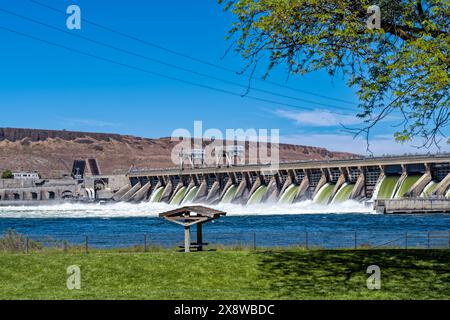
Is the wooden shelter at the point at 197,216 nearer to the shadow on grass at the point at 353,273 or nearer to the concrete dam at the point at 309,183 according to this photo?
the shadow on grass at the point at 353,273

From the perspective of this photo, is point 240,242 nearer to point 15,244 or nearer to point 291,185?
point 15,244

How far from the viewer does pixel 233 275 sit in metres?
20.8

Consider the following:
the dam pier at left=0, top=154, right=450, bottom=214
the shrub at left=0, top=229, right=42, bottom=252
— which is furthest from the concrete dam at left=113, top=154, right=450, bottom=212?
the shrub at left=0, top=229, right=42, bottom=252

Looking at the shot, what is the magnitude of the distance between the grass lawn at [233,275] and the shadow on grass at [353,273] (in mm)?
26

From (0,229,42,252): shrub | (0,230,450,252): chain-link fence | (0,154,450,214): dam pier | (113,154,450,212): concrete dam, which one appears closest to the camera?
(0,229,42,252): shrub

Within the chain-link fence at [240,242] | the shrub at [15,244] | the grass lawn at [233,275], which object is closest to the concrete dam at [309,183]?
the chain-link fence at [240,242]

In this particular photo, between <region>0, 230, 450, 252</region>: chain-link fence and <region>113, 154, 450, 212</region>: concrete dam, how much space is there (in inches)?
1576

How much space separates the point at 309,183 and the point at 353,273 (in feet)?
283

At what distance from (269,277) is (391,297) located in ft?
16.2

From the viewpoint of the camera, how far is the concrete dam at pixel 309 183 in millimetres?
85156

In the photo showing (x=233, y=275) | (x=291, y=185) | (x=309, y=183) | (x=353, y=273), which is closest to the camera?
(x=353, y=273)

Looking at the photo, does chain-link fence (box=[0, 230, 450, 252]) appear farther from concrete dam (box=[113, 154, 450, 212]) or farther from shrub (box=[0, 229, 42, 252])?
concrete dam (box=[113, 154, 450, 212])

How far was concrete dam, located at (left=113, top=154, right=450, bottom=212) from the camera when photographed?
279ft

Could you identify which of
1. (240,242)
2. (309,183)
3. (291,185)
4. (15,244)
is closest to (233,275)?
(15,244)
